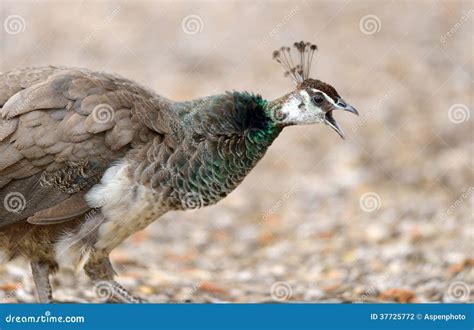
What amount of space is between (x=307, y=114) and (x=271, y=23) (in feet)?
Answer: 28.6

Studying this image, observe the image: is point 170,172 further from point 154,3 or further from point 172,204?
point 154,3

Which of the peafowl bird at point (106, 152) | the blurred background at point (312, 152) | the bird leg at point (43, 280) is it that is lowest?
the bird leg at point (43, 280)

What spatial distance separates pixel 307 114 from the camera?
5.82 metres

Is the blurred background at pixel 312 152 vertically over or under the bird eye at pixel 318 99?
over

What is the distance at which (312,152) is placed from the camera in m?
11.8

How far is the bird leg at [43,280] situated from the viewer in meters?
5.92

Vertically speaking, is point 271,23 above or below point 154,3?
below

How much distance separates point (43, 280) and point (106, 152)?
1129mm

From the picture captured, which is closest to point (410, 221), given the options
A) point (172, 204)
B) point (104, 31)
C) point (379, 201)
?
point (379, 201)

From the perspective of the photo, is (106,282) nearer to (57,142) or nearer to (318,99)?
(57,142)

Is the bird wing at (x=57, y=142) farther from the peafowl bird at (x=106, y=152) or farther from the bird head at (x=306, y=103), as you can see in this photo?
the bird head at (x=306, y=103)

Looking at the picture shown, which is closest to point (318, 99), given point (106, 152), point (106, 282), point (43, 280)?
point (106, 152)

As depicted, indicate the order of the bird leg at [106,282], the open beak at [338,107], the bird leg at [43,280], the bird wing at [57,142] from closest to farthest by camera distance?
1. the bird wing at [57,142]
2. the open beak at [338,107]
3. the bird leg at [43,280]
4. the bird leg at [106,282]

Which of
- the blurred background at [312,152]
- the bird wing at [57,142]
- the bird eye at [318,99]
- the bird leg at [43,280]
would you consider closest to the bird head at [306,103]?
the bird eye at [318,99]
